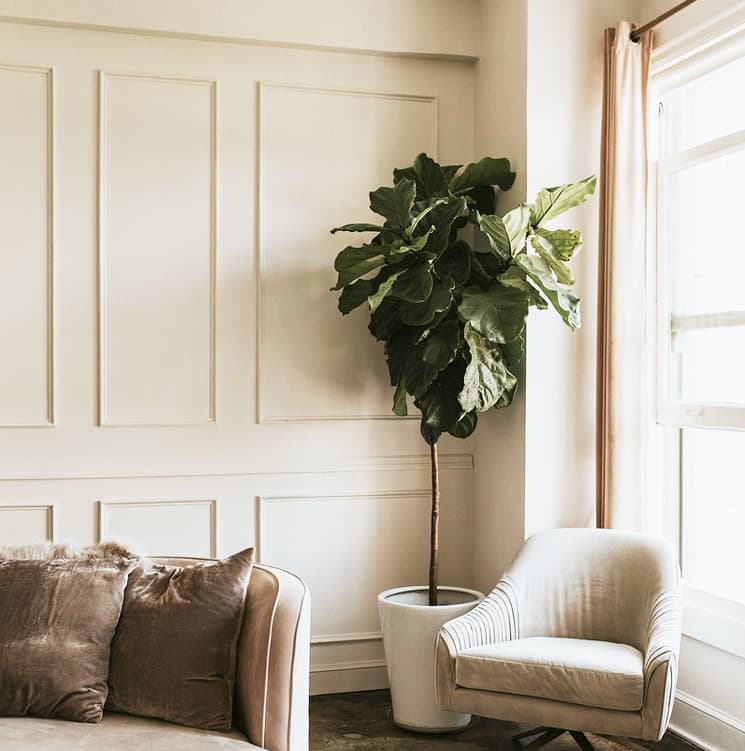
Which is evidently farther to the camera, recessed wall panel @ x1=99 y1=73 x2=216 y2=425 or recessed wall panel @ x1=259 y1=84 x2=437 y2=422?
recessed wall panel @ x1=259 y1=84 x2=437 y2=422

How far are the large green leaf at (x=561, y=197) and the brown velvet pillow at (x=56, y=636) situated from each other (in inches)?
70.6

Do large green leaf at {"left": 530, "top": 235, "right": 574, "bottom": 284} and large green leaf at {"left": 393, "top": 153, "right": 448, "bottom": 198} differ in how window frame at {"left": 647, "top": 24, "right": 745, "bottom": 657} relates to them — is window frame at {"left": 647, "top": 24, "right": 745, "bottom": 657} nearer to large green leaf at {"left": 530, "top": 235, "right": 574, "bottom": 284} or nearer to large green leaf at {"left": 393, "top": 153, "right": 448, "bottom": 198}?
large green leaf at {"left": 530, "top": 235, "right": 574, "bottom": 284}

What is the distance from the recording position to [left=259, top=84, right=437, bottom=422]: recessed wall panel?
3.56m

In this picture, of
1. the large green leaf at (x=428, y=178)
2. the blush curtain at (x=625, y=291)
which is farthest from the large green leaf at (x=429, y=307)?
the blush curtain at (x=625, y=291)

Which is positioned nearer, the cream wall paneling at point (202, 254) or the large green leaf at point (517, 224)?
the large green leaf at point (517, 224)

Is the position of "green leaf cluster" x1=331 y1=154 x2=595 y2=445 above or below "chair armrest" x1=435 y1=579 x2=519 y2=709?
above

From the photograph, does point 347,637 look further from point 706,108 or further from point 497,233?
point 706,108

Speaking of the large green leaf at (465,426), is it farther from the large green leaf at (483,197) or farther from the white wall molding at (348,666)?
the white wall molding at (348,666)

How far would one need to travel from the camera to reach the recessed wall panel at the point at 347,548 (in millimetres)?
3568

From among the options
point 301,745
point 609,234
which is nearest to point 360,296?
point 609,234

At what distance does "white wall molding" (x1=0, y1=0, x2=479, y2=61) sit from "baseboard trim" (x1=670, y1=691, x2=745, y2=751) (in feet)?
8.56

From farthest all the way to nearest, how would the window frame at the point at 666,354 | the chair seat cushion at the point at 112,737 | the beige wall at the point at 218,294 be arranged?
the beige wall at the point at 218,294, the window frame at the point at 666,354, the chair seat cushion at the point at 112,737

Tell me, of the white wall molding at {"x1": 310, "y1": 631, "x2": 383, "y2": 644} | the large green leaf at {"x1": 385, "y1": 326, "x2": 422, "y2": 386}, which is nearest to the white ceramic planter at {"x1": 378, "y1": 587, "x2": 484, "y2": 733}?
the white wall molding at {"x1": 310, "y1": 631, "x2": 383, "y2": 644}

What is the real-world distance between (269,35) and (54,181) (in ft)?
3.25
